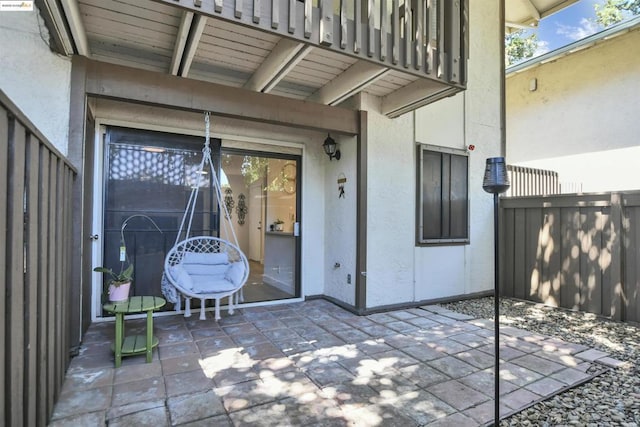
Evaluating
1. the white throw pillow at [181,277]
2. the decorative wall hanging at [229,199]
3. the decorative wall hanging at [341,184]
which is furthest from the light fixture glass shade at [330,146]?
the white throw pillow at [181,277]

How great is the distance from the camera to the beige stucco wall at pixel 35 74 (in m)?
2.54

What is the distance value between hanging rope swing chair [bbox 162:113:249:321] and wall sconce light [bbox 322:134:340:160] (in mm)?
1531

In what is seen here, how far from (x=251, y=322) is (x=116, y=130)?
2.62 metres

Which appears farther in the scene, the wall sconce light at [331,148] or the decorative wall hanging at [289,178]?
the decorative wall hanging at [289,178]

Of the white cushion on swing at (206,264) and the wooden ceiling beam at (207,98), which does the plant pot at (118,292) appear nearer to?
the white cushion on swing at (206,264)

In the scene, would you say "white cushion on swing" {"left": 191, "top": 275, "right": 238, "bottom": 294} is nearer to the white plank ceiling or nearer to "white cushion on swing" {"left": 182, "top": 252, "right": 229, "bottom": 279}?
"white cushion on swing" {"left": 182, "top": 252, "right": 229, "bottom": 279}

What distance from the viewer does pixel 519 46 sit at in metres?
12.8

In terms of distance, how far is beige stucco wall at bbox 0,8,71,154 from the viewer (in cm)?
254

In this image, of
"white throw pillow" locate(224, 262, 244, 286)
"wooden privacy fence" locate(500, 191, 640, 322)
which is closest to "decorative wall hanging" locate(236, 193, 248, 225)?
"white throw pillow" locate(224, 262, 244, 286)

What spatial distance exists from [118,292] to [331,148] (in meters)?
2.96

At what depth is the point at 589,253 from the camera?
436 cm

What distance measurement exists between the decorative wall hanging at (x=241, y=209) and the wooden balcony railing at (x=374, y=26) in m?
2.56

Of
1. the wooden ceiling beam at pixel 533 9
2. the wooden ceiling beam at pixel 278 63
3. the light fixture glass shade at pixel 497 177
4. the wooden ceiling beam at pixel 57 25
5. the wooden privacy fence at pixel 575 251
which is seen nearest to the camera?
the light fixture glass shade at pixel 497 177

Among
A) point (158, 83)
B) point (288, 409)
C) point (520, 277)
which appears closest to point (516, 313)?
point (520, 277)
